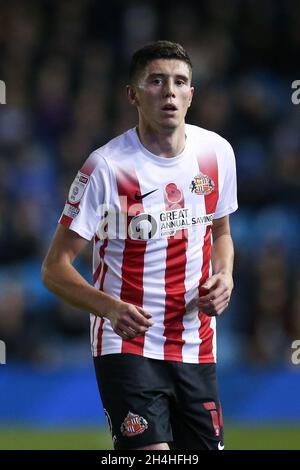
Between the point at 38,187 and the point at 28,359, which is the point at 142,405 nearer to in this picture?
the point at 28,359

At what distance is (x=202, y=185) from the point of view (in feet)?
18.7

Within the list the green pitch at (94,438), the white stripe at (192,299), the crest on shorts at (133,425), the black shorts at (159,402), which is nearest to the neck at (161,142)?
the white stripe at (192,299)

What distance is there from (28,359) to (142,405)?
5742 mm

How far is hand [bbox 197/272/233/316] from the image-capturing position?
5328mm

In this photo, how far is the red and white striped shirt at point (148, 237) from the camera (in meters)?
5.46

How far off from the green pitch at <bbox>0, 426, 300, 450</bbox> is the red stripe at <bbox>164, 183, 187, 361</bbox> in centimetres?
354

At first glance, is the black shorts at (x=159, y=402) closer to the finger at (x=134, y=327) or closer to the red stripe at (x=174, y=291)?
the red stripe at (x=174, y=291)

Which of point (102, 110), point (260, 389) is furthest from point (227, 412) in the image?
point (102, 110)

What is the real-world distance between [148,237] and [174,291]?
294 millimetres

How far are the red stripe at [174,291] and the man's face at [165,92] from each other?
36cm

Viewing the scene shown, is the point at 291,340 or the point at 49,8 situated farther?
the point at 49,8

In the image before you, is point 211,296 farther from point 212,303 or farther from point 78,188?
point 78,188

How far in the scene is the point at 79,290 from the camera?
5.34 metres

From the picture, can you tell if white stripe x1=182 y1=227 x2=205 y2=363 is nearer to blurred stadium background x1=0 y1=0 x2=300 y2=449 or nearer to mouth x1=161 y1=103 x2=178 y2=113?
mouth x1=161 y1=103 x2=178 y2=113
